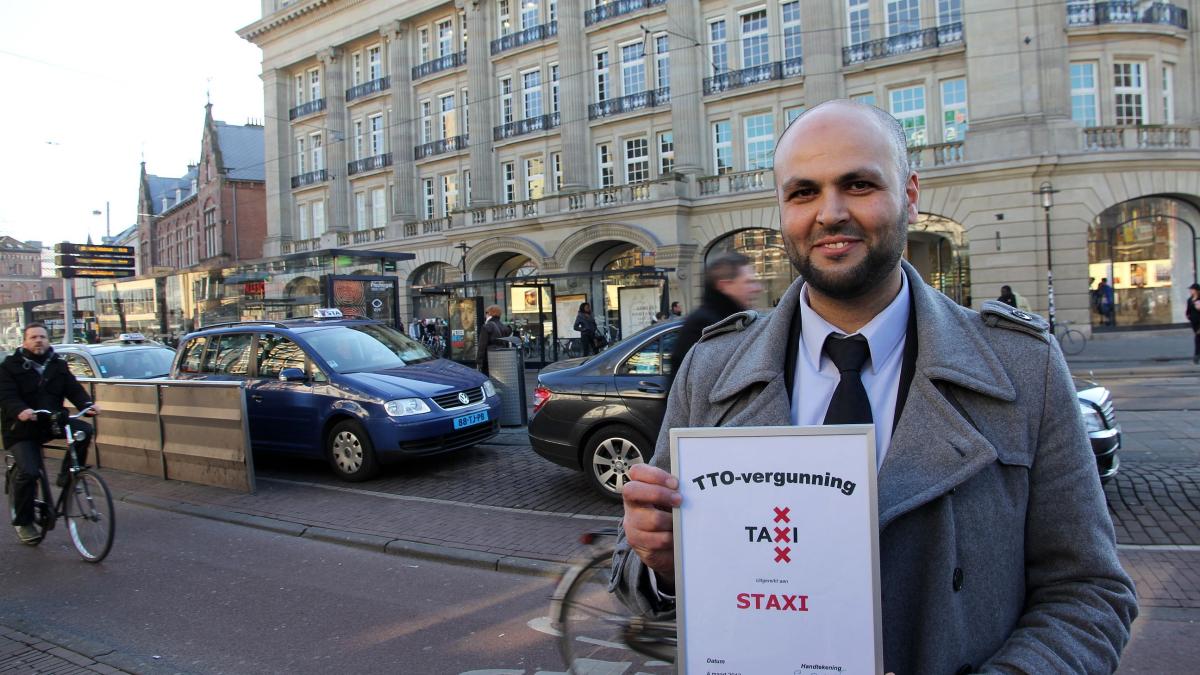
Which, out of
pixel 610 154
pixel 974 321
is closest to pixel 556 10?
pixel 610 154

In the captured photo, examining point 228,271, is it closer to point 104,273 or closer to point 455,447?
point 104,273

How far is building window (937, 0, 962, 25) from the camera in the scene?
82.7 feet

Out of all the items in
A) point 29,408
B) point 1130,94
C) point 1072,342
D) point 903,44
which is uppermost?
point 903,44

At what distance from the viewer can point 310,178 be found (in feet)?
149

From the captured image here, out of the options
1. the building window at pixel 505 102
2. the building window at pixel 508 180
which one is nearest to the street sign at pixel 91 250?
the building window at pixel 508 180

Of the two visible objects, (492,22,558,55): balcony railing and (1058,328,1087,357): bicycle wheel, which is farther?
(492,22,558,55): balcony railing

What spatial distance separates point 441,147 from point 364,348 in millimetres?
31357

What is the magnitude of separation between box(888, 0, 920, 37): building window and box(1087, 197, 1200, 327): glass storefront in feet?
28.7

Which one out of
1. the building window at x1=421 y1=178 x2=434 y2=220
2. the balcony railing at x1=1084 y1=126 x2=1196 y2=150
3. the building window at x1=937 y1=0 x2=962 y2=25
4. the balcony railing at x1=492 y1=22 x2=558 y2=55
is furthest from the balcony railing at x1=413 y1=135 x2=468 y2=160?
the balcony railing at x1=1084 y1=126 x2=1196 y2=150

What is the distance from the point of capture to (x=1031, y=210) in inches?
933

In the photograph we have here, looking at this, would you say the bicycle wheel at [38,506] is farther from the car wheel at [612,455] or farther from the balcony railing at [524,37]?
the balcony railing at [524,37]

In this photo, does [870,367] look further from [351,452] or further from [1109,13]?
[1109,13]

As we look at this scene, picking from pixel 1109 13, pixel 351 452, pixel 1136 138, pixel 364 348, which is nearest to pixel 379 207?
pixel 1109 13

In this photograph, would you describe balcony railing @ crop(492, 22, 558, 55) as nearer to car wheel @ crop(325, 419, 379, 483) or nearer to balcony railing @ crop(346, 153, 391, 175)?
balcony railing @ crop(346, 153, 391, 175)
